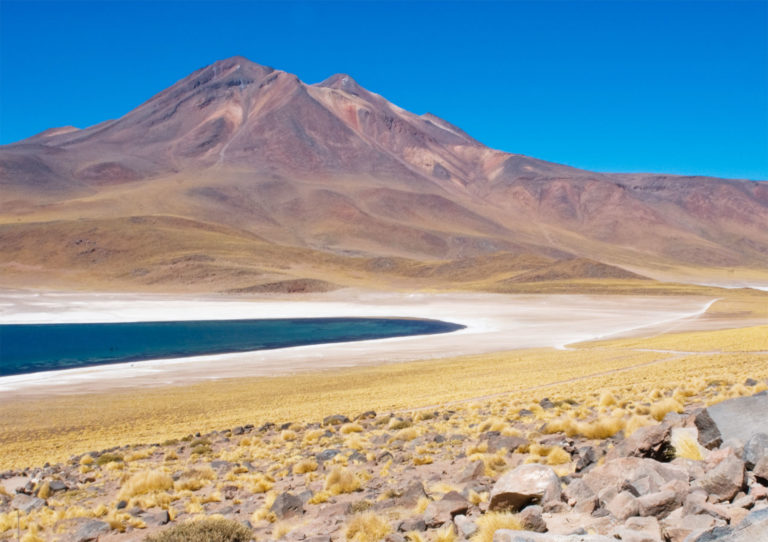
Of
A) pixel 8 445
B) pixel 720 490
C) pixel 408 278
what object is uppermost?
pixel 408 278

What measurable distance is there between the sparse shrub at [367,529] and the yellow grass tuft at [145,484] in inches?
171

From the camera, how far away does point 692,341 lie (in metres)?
33.7

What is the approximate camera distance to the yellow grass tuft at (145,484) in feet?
33.2

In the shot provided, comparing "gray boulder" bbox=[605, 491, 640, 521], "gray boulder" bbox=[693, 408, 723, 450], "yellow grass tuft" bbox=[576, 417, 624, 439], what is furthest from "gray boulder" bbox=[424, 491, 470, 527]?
"yellow grass tuft" bbox=[576, 417, 624, 439]

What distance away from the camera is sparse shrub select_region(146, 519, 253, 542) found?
7113 mm

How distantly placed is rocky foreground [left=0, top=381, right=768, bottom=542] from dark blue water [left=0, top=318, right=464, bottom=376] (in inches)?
1109

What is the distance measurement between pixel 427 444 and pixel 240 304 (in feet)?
259

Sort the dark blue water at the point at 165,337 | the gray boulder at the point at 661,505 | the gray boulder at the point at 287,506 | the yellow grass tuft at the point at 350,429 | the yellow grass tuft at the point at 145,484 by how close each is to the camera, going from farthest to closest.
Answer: the dark blue water at the point at 165,337 < the yellow grass tuft at the point at 350,429 < the yellow grass tuft at the point at 145,484 < the gray boulder at the point at 287,506 < the gray boulder at the point at 661,505

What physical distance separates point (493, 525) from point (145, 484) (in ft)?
20.7

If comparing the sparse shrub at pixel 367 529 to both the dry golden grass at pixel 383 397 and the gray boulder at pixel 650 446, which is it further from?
the dry golden grass at pixel 383 397

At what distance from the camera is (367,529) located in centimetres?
703

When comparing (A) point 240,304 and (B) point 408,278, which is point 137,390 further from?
(B) point 408,278

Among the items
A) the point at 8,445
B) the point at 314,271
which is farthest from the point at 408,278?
the point at 8,445

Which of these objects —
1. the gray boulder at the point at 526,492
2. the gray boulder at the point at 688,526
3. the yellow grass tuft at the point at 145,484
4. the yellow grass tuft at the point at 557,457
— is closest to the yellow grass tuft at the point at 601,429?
the yellow grass tuft at the point at 557,457
